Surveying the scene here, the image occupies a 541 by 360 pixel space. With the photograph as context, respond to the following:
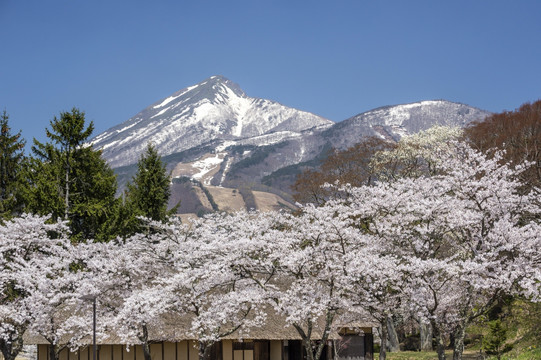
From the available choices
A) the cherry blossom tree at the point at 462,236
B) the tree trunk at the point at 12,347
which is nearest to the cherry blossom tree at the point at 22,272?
the tree trunk at the point at 12,347

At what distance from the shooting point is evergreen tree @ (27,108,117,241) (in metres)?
31.5

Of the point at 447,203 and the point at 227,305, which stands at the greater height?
the point at 447,203

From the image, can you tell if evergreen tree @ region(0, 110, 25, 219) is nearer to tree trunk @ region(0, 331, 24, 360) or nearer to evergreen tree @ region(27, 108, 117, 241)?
evergreen tree @ region(27, 108, 117, 241)

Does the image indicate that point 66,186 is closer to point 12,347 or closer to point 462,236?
point 12,347

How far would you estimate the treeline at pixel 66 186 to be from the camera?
3073 cm

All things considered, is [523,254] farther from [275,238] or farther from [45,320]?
[45,320]

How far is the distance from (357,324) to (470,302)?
33.2 feet

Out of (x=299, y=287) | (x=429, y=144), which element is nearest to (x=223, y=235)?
(x=299, y=287)

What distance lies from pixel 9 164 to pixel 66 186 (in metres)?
6.09

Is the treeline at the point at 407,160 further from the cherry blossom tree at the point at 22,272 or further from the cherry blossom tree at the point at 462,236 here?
the cherry blossom tree at the point at 22,272

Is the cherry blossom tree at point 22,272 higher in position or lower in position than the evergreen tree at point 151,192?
lower

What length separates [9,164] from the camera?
35438 millimetres

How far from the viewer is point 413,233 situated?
19.8m

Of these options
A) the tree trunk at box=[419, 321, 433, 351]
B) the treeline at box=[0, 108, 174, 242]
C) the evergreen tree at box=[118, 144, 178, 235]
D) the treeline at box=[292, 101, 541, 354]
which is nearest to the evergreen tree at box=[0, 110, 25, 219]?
the treeline at box=[0, 108, 174, 242]
